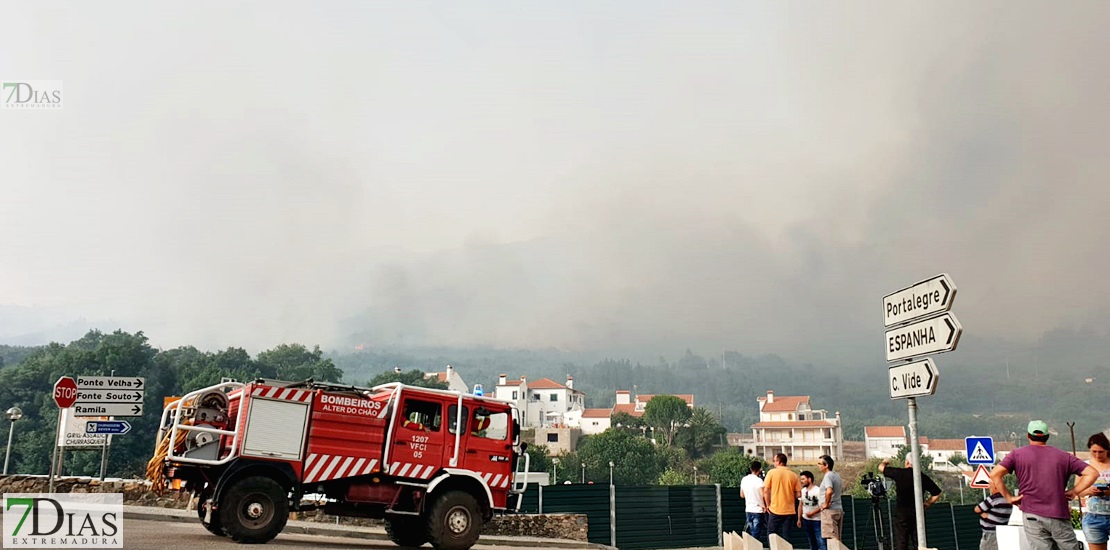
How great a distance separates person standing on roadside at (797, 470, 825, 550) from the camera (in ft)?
43.0

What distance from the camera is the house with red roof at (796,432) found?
177125 millimetres

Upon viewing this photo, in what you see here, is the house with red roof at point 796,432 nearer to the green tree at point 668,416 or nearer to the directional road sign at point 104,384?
the green tree at point 668,416

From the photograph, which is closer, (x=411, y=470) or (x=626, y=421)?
(x=411, y=470)

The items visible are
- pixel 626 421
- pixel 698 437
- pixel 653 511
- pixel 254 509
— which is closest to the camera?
pixel 254 509

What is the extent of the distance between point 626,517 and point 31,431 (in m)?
116

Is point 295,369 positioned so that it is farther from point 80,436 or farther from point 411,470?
point 411,470

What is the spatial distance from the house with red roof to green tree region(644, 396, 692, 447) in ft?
72.6

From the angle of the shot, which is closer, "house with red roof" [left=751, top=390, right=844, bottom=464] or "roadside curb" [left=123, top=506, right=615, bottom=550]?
"roadside curb" [left=123, top=506, right=615, bottom=550]

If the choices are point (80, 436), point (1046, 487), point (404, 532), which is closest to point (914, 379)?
point (1046, 487)

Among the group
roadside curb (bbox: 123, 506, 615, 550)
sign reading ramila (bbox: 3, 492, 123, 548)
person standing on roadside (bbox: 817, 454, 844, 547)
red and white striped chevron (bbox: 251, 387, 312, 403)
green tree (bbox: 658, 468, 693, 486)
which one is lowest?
green tree (bbox: 658, 468, 693, 486)

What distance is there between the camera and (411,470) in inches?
535

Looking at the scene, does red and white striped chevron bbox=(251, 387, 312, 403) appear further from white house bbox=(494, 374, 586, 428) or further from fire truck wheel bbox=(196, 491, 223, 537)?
white house bbox=(494, 374, 586, 428)

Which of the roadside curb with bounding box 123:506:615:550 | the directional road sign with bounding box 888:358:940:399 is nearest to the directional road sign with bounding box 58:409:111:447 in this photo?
the roadside curb with bounding box 123:506:615:550

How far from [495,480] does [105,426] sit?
13791 mm
